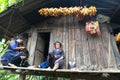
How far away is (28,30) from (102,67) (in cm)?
292

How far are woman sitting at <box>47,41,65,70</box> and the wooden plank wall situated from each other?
0.92ft

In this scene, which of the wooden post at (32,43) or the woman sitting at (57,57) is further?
the wooden post at (32,43)

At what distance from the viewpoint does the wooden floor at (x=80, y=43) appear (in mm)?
5488

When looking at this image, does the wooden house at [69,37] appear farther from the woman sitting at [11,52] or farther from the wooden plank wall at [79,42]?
the woman sitting at [11,52]

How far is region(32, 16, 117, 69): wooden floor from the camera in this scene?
5488mm

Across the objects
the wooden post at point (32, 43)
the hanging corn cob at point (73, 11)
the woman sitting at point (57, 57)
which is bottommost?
the woman sitting at point (57, 57)

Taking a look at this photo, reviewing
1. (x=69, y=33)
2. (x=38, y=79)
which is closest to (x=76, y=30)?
(x=69, y=33)

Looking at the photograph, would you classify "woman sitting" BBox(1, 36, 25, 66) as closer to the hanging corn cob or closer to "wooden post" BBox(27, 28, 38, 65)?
"wooden post" BBox(27, 28, 38, 65)

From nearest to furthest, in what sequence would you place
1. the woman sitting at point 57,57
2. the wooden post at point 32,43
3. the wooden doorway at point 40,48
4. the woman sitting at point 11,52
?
the woman sitting at point 57,57 → the woman sitting at point 11,52 → the wooden post at point 32,43 → the wooden doorway at point 40,48

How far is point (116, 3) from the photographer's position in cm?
567

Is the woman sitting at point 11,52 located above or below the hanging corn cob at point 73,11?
below

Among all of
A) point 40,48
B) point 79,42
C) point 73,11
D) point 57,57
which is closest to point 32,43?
point 40,48

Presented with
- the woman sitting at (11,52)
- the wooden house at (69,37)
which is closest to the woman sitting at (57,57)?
the wooden house at (69,37)

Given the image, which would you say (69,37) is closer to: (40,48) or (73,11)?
(73,11)
